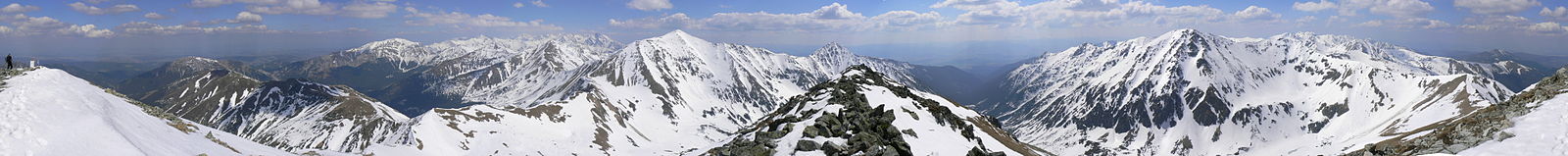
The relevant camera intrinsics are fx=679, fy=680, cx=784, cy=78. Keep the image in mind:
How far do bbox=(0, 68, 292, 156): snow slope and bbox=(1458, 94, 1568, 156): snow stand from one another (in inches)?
1853

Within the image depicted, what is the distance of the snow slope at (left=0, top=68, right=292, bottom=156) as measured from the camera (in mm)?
23938

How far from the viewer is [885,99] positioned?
276ft

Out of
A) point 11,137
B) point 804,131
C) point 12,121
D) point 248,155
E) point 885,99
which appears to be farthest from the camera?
point 885,99

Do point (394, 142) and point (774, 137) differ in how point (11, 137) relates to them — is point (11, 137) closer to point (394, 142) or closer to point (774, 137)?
point (774, 137)

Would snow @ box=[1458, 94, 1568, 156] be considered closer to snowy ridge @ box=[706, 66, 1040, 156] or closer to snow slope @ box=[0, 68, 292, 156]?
snowy ridge @ box=[706, 66, 1040, 156]

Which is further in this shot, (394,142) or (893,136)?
(394,142)

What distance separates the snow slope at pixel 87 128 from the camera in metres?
23.9

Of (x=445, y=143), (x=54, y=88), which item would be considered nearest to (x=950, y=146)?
(x=54, y=88)

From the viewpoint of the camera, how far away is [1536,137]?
24922mm

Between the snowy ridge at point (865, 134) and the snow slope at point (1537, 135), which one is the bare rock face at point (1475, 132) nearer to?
the snow slope at point (1537, 135)

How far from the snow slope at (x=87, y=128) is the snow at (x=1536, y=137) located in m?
47.1

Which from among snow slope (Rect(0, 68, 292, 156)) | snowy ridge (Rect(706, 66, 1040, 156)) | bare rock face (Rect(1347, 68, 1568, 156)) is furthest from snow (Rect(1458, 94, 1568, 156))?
snow slope (Rect(0, 68, 292, 156))

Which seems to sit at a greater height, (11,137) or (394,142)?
(11,137)

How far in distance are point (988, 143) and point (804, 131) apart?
30016mm
